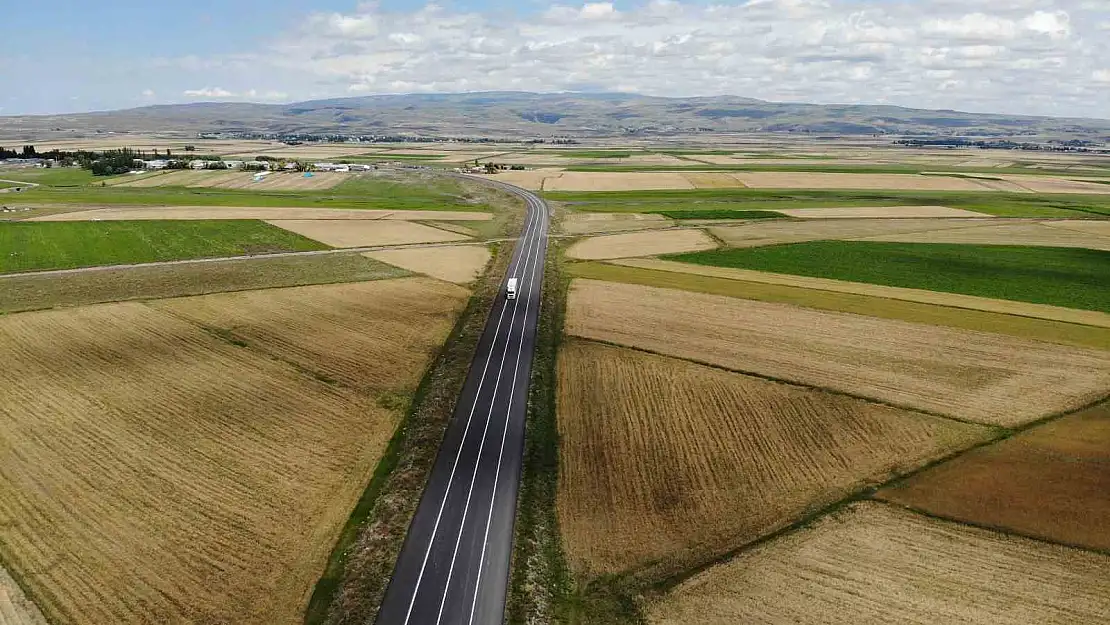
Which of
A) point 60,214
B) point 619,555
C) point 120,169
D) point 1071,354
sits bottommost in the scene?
point 619,555

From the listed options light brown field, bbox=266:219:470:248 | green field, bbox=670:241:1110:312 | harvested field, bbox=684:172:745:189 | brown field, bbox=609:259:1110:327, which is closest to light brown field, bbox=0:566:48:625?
brown field, bbox=609:259:1110:327

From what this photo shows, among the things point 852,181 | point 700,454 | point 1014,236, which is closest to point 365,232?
point 700,454

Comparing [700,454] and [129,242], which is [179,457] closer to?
[700,454]

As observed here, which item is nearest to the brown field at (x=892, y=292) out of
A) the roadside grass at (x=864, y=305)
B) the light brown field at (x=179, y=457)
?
the roadside grass at (x=864, y=305)

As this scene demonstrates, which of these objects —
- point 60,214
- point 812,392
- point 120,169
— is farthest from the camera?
point 120,169

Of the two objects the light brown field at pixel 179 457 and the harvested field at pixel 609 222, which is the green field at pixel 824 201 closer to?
the harvested field at pixel 609 222

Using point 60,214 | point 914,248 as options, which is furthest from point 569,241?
point 60,214

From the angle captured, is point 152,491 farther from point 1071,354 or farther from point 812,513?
point 1071,354
